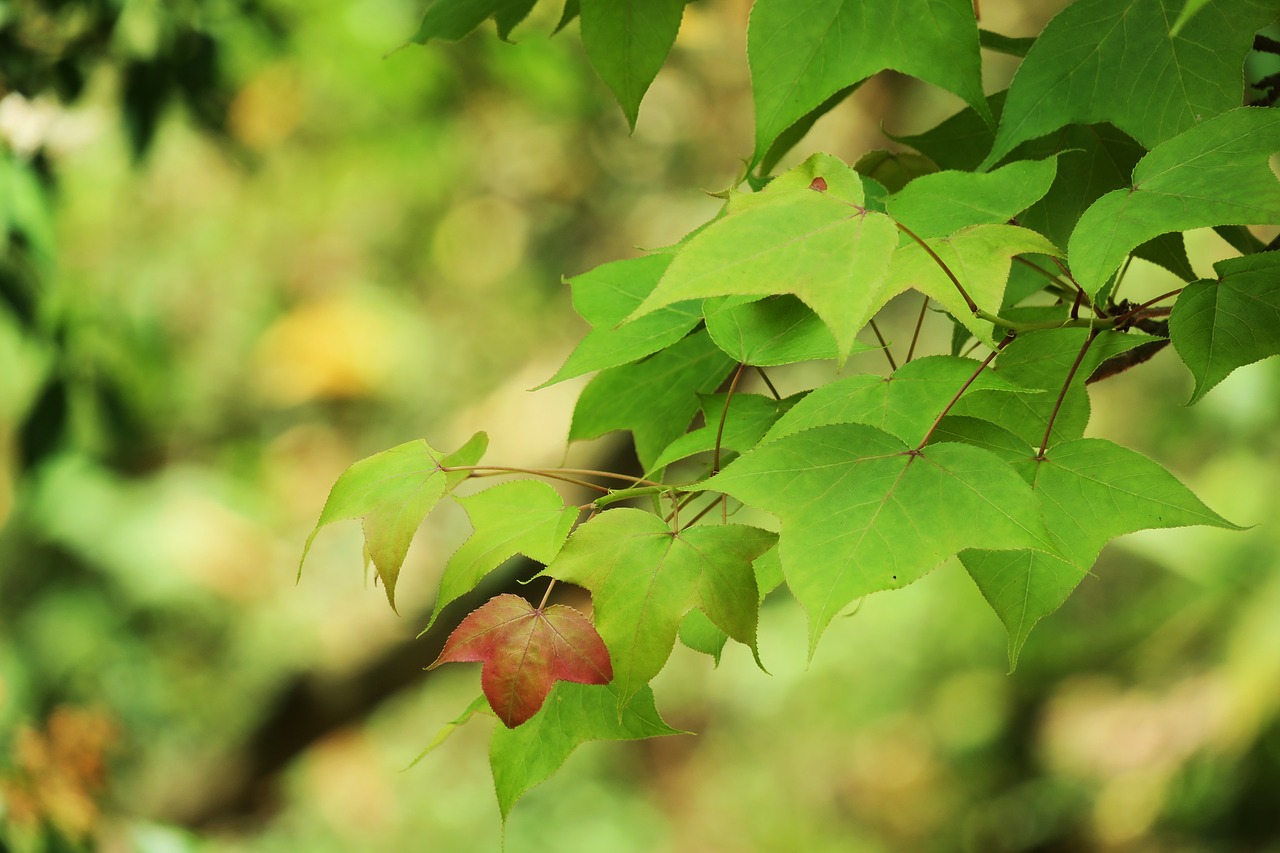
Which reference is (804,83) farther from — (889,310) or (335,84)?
(335,84)

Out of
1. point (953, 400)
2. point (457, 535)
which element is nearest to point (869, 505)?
point (953, 400)

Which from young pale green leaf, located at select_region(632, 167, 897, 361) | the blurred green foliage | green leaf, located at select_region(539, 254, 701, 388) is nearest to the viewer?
young pale green leaf, located at select_region(632, 167, 897, 361)

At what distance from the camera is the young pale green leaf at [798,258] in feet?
0.86

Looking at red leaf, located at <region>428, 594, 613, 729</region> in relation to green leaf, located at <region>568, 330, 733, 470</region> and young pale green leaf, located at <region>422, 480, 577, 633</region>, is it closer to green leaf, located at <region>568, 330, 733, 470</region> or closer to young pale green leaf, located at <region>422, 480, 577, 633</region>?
young pale green leaf, located at <region>422, 480, 577, 633</region>

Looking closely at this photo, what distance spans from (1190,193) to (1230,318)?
0.05 metres

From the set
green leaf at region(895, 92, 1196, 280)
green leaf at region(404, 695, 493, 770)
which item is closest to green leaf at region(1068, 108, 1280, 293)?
green leaf at region(895, 92, 1196, 280)

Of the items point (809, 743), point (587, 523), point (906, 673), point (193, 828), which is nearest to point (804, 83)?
point (587, 523)

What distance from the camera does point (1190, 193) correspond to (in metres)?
0.29

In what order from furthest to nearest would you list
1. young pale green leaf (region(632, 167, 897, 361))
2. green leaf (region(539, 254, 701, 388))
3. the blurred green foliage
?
1. the blurred green foliage
2. green leaf (region(539, 254, 701, 388))
3. young pale green leaf (region(632, 167, 897, 361))

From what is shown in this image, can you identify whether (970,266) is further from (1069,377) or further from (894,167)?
(894,167)

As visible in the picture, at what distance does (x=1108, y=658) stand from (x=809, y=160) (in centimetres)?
230

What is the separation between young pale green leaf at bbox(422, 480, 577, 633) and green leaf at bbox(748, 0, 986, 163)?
0.13m

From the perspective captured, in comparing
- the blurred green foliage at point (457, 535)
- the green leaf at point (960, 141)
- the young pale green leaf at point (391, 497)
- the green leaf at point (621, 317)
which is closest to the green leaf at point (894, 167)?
the green leaf at point (960, 141)

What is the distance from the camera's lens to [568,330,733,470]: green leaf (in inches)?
17.1
